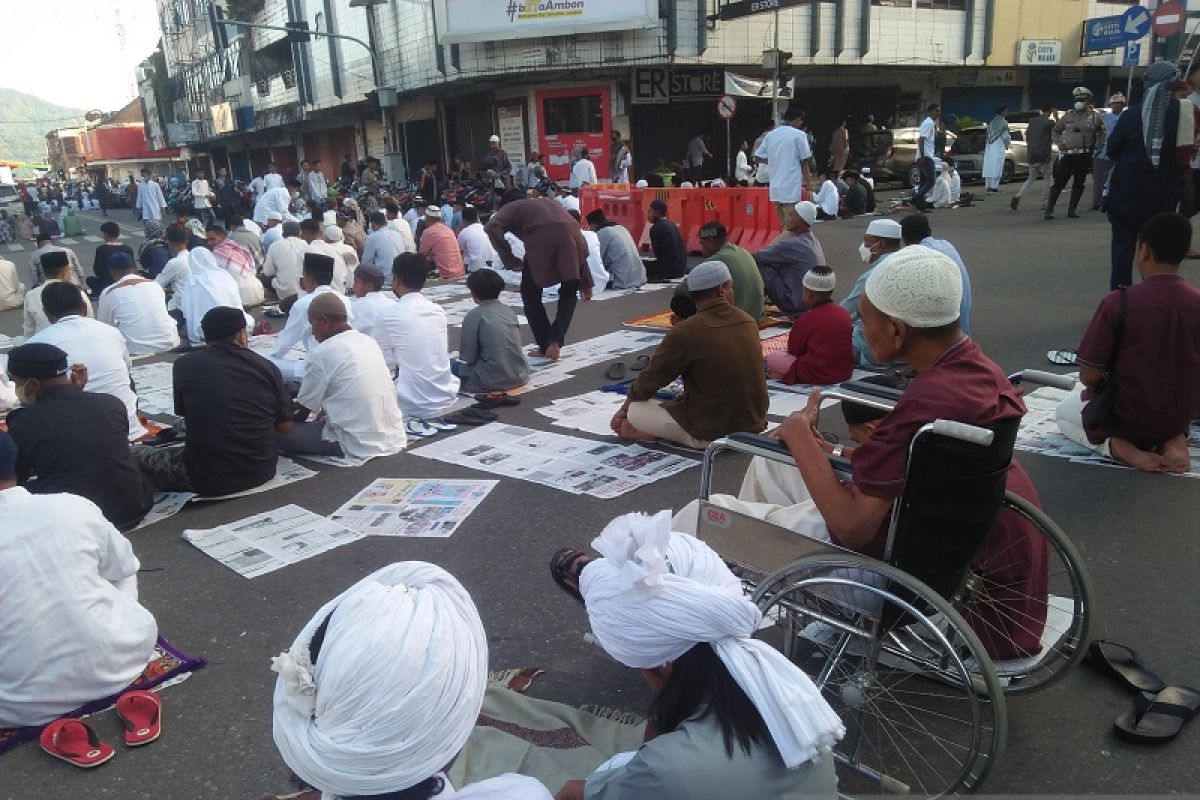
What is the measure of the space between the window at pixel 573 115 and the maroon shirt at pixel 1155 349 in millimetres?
19349

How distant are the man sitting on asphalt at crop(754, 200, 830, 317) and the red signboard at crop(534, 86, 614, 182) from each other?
48.1 ft

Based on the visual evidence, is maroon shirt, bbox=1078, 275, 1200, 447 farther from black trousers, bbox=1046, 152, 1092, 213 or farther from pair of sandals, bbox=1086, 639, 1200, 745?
black trousers, bbox=1046, 152, 1092, 213

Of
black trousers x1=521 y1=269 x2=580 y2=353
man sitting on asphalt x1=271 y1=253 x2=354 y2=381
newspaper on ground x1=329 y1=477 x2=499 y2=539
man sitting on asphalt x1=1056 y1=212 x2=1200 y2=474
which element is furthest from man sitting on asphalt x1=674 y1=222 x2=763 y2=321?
newspaper on ground x1=329 y1=477 x2=499 y2=539

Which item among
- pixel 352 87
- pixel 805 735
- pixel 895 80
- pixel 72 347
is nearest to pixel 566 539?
pixel 805 735

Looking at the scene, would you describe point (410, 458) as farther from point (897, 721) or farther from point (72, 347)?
point (897, 721)

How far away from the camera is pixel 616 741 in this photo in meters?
2.58

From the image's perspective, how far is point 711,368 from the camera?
4781 millimetres

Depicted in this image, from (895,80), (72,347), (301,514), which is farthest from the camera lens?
(895,80)

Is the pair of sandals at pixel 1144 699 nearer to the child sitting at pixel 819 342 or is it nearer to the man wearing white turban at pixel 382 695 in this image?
the man wearing white turban at pixel 382 695

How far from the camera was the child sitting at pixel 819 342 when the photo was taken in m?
6.00

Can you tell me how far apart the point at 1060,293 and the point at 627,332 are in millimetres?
4452

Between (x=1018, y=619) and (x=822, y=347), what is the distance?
3.65 m

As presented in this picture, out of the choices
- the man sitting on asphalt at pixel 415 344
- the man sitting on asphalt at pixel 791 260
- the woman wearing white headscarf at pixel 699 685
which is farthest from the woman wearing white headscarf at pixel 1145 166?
the woman wearing white headscarf at pixel 699 685

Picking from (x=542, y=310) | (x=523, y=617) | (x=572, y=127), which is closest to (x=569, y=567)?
(x=523, y=617)
